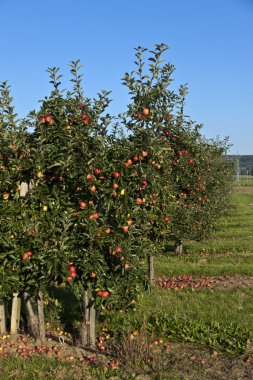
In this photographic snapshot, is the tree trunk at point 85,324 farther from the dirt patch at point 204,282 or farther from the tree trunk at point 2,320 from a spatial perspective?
the dirt patch at point 204,282

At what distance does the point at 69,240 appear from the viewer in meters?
5.61

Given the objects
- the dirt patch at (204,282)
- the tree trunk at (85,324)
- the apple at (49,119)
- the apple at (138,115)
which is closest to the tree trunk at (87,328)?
the tree trunk at (85,324)

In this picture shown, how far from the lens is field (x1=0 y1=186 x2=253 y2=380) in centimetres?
538

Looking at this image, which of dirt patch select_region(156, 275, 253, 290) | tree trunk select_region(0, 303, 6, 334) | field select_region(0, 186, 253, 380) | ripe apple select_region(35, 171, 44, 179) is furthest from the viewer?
dirt patch select_region(156, 275, 253, 290)

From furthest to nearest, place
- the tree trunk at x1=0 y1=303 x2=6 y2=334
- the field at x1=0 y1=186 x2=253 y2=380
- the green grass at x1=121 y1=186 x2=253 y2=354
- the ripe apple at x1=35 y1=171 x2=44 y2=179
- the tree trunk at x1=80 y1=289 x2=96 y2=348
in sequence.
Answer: the green grass at x1=121 y1=186 x2=253 y2=354 → the tree trunk at x1=0 y1=303 x2=6 y2=334 → the tree trunk at x1=80 y1=289 x2=96 y2=348 → the ripe apple at x1=35 y1=171 x2=44 y2=179 → the field at x1=0 y1=186 x2=253 y2=380

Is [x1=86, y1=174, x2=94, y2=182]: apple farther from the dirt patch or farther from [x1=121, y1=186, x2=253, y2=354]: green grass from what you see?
the dirt patch

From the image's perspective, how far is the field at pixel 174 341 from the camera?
5.38 metres

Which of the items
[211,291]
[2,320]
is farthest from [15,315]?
[211,291]

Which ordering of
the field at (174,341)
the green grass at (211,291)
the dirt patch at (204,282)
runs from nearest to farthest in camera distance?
the field at (174,341), the green grass at (211,291), the dirt patch at (204,282)

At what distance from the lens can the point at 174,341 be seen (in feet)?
21.5

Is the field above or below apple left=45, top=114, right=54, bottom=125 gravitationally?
below

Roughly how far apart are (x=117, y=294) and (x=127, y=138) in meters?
2.43

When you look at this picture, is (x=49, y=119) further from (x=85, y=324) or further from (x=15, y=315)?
(x=15, y=315)

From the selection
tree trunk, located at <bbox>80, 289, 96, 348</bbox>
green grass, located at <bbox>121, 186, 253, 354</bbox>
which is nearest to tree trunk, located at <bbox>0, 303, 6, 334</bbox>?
tree trunk, located at <bbox>80, 289, 96, 348</bbox>
